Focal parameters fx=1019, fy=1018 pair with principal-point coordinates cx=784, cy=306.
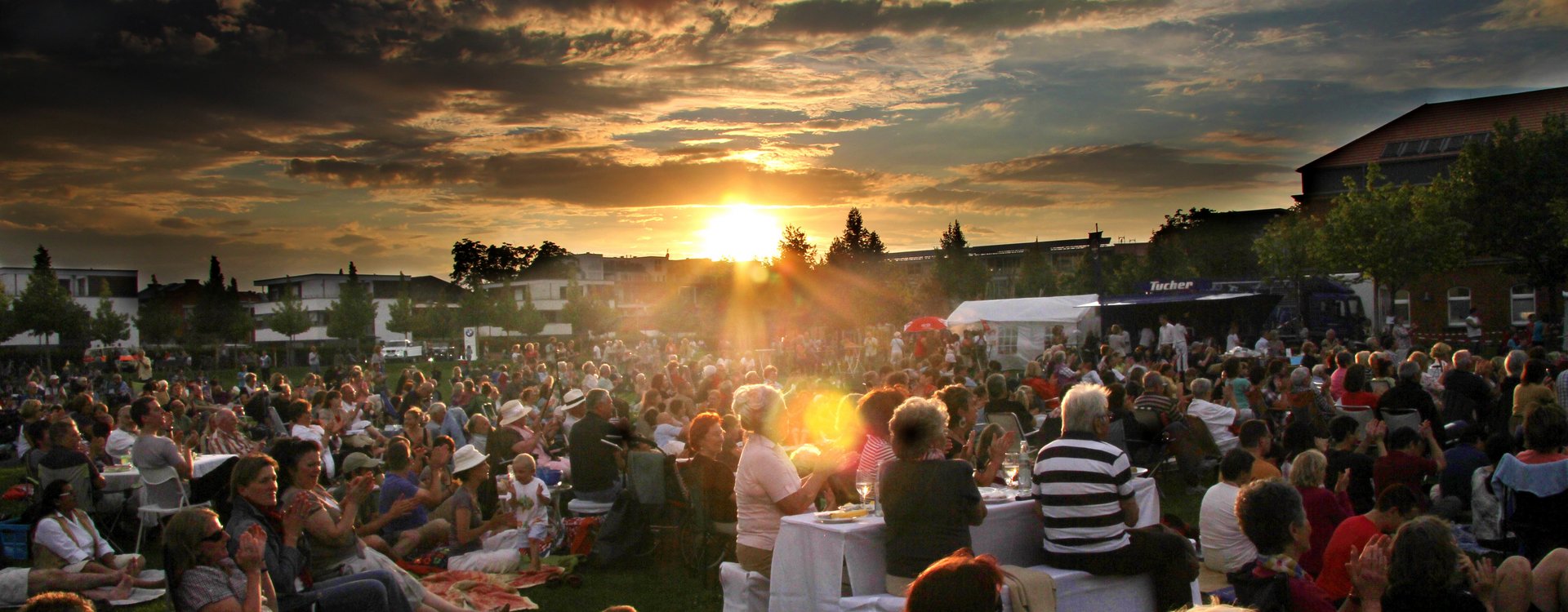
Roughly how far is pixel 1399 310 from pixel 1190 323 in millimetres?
18925

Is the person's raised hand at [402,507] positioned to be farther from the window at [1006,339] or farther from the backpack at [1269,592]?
the window at [1006,339]

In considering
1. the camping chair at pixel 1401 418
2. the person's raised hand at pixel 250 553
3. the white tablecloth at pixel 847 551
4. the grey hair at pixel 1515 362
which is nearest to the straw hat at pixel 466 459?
the white tablecloth at pixel 847 551

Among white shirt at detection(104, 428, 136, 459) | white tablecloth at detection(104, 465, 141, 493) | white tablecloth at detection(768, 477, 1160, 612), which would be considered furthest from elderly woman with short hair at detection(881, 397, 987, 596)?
white shirt at detection(104, 428, 136, 459)

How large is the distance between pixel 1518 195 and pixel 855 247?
30.6 m

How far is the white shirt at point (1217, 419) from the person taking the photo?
1009 cm

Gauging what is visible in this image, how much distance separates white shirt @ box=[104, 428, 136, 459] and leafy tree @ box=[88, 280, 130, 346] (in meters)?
50.5

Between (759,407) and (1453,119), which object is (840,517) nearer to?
(759,407)

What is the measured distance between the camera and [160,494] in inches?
358

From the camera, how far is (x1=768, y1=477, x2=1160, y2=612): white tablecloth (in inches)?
204

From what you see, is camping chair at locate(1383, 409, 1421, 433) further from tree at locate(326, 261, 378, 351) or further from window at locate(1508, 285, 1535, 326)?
tree at locate(326, 261, 378, 351)

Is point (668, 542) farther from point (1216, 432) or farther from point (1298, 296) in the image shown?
point (1298, 296)

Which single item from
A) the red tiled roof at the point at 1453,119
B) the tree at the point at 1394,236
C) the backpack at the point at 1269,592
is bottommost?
the backpack at the point at 1269,592

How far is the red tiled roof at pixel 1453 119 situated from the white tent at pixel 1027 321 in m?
27.4

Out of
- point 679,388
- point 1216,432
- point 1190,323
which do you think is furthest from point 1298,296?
point 1216,432
